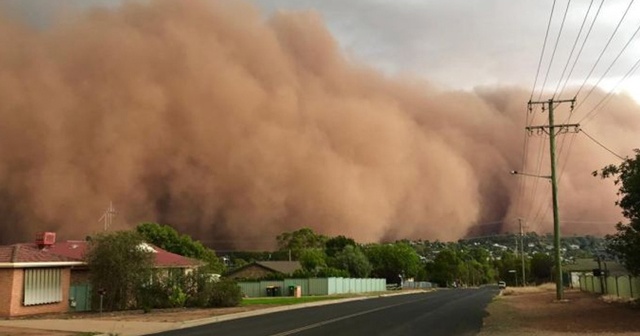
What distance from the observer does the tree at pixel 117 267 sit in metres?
27.3

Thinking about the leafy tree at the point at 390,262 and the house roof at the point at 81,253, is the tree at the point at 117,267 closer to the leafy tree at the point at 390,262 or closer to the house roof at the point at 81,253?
the house roof at the point at 81,253

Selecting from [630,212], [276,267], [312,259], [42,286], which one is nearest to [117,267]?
[42,286]

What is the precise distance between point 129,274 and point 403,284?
6704 cm

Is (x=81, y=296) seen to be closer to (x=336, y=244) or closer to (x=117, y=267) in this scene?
(x=117, y=267)

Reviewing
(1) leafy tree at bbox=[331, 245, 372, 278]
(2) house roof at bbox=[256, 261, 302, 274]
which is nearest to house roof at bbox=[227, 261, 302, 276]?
(2) house roof at bbox=[256, 261, 302, 274]

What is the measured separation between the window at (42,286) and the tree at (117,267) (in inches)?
75.7

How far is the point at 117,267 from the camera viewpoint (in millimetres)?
27297

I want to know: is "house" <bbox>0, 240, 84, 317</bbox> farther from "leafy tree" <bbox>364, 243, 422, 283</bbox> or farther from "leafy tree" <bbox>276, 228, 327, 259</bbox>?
"leafy tree" <bbox>364, 243, 422, 283</bbox>

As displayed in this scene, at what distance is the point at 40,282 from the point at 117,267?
351 centimetres

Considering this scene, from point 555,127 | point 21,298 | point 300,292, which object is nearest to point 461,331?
point 21,298

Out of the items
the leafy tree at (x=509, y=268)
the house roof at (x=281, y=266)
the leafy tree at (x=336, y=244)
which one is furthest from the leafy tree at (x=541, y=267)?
the house roof at (x=281, y=266)

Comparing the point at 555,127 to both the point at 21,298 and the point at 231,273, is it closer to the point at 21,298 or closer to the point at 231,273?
the point at 21,298

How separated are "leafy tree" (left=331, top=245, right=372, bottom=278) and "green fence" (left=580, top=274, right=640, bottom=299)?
141ft

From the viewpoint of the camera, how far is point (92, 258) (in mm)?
27531
